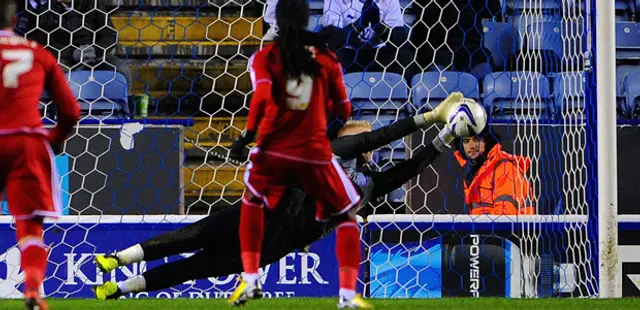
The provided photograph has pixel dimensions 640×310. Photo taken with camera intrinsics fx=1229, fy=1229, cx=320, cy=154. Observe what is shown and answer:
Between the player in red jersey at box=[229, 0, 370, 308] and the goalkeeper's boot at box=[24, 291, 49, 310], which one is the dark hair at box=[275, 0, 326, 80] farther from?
the goalkeeper's boot at box=[24, 291, 49, 310]

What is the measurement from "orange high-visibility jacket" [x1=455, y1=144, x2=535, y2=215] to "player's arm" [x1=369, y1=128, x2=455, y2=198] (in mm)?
1140

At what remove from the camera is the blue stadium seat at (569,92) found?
7.20 m

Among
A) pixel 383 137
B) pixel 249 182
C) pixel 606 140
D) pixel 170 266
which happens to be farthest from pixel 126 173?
pixel 606 140

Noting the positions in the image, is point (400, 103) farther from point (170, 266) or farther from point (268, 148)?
point (268, 148)

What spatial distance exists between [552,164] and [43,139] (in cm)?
386

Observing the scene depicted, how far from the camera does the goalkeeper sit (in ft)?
19.9

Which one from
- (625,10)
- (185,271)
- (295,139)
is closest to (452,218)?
(185,271)

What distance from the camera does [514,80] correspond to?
8.20 m

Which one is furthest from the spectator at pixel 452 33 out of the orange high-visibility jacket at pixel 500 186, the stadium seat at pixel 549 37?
the orange high-visibility jacket at pixel 500 186

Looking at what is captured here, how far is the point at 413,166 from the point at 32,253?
241 centimetres

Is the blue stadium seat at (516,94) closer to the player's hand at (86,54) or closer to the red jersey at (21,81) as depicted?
the player's hand at (86,54)

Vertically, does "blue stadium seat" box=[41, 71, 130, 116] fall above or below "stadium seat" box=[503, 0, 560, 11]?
below

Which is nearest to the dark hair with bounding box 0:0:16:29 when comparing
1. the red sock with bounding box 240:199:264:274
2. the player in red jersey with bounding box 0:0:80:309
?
the player in red jersey with bounding box 0:0:80:309

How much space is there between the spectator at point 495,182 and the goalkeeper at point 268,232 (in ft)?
3.82
